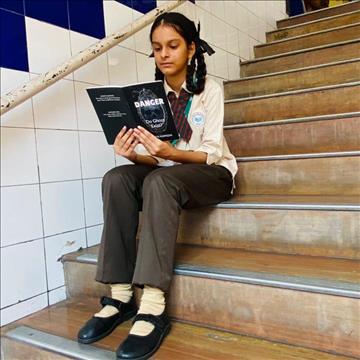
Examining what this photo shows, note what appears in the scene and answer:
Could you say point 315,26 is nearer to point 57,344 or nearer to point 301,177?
point 301,177

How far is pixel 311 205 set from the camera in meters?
1.11

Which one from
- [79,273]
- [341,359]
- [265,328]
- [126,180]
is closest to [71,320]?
[79,273]

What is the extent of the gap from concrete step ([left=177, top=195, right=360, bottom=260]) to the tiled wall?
45 cm

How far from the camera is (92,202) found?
1.52m

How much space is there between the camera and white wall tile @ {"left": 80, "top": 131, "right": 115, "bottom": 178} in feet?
4.91

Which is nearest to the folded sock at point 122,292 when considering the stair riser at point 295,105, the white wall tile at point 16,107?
the white wall tile at point 16,107

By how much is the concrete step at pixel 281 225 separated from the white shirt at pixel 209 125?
0.17 metres

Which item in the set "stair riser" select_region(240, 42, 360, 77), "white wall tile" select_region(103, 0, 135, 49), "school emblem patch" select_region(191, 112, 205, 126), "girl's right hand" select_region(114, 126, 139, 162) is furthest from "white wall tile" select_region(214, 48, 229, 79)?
"girl's right hand" select_region(114, 126, 139, 162)

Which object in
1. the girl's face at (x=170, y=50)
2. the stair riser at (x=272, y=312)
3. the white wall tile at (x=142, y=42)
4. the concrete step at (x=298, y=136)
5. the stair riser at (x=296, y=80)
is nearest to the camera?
the stair riser at (x=272, y=312)

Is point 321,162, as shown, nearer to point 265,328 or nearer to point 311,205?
point 311,205

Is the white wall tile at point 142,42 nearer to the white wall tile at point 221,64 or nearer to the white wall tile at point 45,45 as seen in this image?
the white wall tile at point 45,45

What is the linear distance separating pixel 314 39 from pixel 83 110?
170cm

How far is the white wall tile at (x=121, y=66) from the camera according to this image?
164 cm

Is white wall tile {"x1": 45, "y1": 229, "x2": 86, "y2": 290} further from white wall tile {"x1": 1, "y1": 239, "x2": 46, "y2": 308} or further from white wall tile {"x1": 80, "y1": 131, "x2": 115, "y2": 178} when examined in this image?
white wall tile {"x1": 80, "y1": 131, "x2": 115, "y2": 178}
